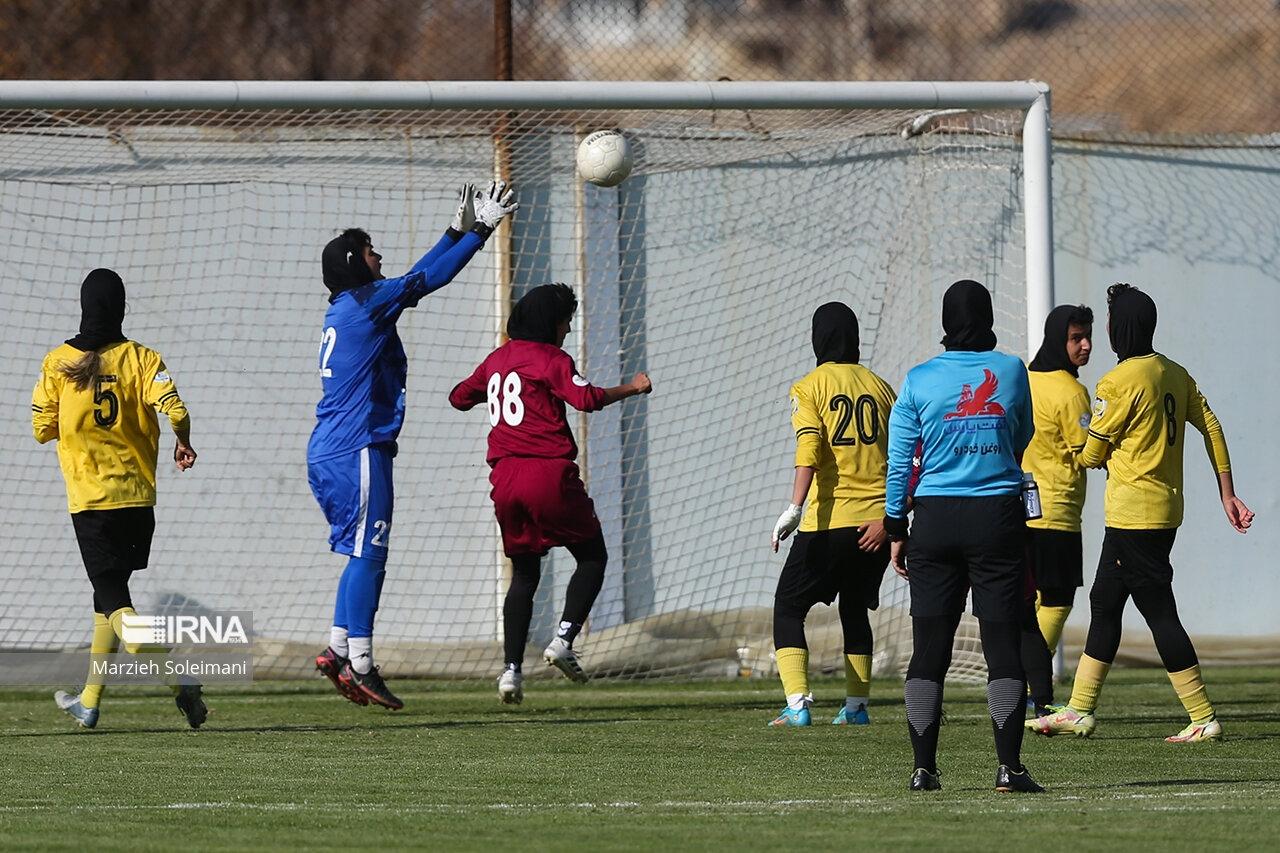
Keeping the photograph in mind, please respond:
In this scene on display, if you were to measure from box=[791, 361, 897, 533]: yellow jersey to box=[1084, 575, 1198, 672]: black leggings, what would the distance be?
3.49ft

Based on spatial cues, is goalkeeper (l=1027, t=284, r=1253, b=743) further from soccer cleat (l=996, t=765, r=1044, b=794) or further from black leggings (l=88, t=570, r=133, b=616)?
black leggings (l=88, t=570, r=133, b=616)

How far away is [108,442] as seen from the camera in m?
8.75

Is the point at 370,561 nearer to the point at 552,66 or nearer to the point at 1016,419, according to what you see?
the point at 1016,419

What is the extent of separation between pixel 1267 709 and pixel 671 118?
5318mm

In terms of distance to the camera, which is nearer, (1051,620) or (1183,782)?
(1183,782)

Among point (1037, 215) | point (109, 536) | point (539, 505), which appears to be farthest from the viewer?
point (1037, 215)

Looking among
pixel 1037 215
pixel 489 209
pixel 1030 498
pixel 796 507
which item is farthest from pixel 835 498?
pixel 1037 215

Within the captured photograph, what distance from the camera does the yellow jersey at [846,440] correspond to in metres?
8.76

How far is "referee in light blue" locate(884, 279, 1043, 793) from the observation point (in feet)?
20.7

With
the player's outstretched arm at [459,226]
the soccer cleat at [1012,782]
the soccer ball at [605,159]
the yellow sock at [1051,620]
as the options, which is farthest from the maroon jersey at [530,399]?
the soccer cleat at [1012,782]

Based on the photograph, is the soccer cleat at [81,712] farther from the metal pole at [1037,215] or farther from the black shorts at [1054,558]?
the metal pole at [1037,215]

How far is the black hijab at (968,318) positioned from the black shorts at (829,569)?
7.80ft

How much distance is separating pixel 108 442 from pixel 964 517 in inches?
167

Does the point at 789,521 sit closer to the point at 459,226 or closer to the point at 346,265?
the point at 459,226
